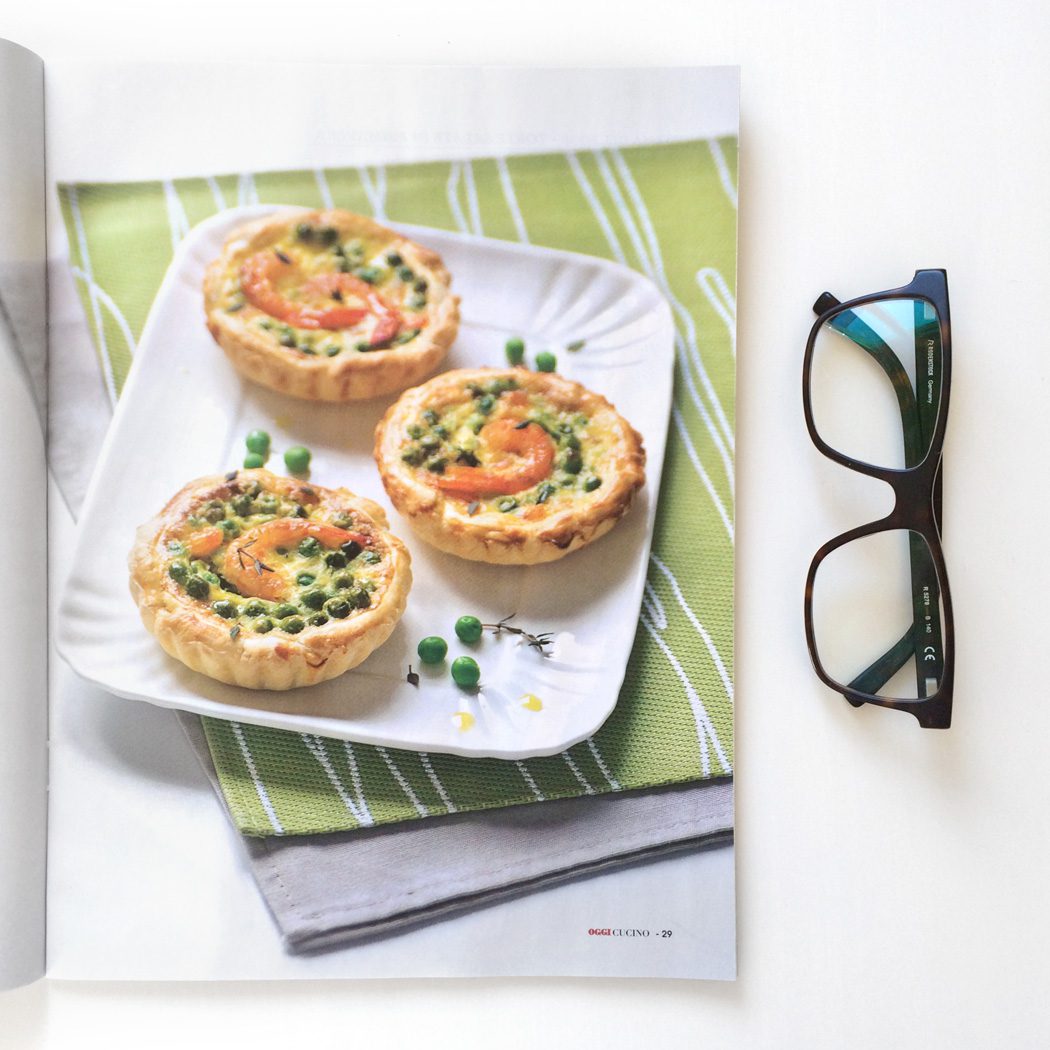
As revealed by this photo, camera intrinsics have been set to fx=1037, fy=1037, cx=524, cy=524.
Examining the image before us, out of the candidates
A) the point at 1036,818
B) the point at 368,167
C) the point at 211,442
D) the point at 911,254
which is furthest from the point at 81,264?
the point at 1036,818

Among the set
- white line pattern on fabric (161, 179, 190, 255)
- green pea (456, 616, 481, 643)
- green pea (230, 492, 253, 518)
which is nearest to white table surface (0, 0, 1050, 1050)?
white line pattern on fabric (161, 179, 190, 255)

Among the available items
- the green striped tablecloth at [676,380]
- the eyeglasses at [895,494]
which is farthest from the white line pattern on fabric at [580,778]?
the eyeglasses at [895,494]

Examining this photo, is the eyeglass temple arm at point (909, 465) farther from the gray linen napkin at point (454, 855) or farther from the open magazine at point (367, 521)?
the gray linen napkin at point (454, 855)

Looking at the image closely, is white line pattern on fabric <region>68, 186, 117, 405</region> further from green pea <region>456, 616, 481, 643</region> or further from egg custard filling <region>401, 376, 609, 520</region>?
green pea <region>456, 616, 481, 643</region>

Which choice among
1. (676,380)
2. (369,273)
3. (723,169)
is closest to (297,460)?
(369,273)

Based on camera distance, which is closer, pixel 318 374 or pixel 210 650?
pixel 210 650

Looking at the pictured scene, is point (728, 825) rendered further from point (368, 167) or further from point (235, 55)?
point (235, 55)

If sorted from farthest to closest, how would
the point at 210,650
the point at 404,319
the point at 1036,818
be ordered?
the point at 404,319 < the point at 1036,818 < the point at 210,650
